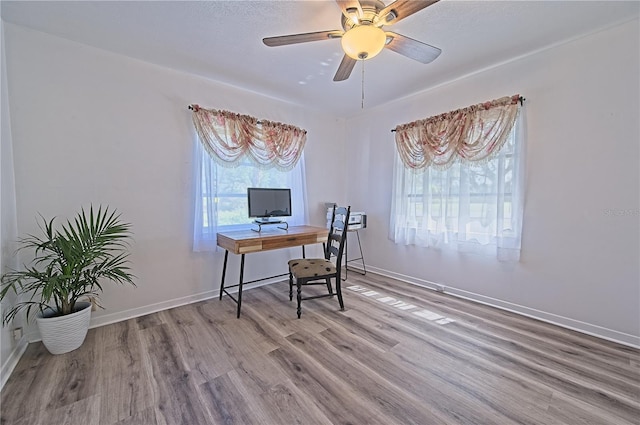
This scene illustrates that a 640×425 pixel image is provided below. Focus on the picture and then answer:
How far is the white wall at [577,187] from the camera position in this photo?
1975mm

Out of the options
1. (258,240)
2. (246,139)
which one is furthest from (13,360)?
(246,139)

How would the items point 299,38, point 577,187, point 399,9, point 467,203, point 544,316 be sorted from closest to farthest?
point 399,9 → point 299,38 → point 577,187 → point 544,316 → point 467,203

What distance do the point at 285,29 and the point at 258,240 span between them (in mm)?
1784

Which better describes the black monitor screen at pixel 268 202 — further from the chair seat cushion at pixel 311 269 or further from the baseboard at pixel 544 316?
the baseboard at pixel 544 316

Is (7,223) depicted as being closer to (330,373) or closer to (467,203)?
(330,373)

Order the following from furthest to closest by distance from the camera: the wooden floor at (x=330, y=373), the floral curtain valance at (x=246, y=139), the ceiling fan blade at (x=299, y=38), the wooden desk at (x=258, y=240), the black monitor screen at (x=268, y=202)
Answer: the black monitor screen at (x=268, y=202) < the floral curtain valance at (x=246, y=139) < the wooden desk at (x=258, y=240) < the ceiling fan blade at (x=299, y=38) < the wooden floor at (x=330, y=373)

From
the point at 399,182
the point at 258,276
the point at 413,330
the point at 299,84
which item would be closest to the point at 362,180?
the point at 399,182

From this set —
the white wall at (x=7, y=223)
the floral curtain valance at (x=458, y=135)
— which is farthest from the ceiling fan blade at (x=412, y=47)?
the white wall at (x=7, y=223)

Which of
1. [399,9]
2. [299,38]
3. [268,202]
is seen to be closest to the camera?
[399,9]

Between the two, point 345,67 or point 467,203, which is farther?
point 467,203

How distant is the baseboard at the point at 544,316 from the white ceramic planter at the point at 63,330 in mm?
3278

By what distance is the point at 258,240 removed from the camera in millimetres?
2518

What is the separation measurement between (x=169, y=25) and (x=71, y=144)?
4.19 feet

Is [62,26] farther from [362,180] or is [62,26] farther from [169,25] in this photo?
[362,180]
